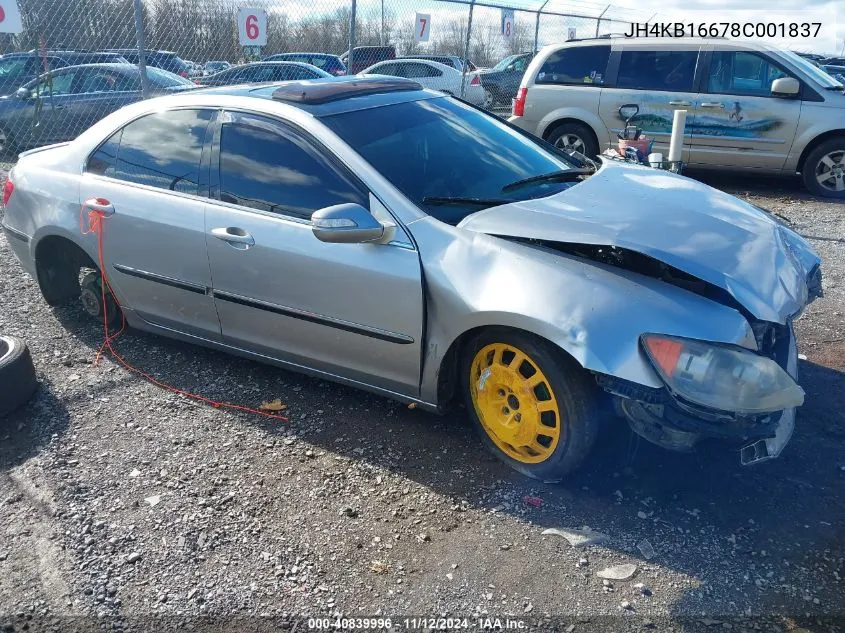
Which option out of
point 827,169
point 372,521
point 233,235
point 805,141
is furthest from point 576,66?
point 372,521

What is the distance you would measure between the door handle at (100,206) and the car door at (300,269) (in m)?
0.77

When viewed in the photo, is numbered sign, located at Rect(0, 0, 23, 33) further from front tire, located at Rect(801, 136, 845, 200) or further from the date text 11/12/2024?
front tire, located at Rect(801, 136, 845, 200)

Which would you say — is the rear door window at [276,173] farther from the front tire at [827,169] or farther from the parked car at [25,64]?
the parked car at [25,64]

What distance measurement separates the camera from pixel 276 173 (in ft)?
11.8

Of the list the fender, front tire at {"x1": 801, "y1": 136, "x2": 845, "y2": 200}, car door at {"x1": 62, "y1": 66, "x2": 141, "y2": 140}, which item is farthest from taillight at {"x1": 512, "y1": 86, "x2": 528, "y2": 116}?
car door at {"x1": 62, "y1": 66, "x2": 141, "y2": 140}

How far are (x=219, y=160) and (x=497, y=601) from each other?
254cm

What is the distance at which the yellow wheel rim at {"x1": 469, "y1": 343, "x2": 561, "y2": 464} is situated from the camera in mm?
3045

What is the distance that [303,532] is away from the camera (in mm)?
2920

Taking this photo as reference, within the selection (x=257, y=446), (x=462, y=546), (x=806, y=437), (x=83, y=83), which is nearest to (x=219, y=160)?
(x=257, y=446)

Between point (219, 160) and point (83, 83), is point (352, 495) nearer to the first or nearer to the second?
point (219, 160)

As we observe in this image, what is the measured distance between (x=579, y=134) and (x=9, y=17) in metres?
6.87

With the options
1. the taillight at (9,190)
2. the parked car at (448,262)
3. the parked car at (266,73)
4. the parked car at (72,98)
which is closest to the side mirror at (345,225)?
the parked car at (448,262)

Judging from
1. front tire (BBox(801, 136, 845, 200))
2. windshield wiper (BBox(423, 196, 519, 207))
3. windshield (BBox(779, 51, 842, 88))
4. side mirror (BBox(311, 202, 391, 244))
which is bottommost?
front tire (BBox(801, 136, 845, 200))

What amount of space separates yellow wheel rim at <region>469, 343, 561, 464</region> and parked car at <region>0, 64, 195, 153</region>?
32.2ft
